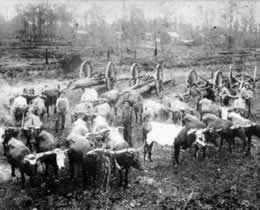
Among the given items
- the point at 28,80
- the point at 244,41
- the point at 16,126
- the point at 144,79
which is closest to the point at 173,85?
the point at 144,79

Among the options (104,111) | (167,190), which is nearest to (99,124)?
(104,111)

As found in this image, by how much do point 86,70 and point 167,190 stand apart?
478 inches

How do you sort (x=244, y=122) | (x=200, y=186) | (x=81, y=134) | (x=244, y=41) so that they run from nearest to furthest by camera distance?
(x=200, y=186)
(x=81, y=134)
(x=244, y=122)
(x=244, y=41)

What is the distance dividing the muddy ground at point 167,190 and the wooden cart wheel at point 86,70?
857 centimetres

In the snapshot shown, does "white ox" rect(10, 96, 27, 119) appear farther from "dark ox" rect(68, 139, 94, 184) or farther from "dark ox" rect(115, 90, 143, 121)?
"dark ox" rect(68, 139, 94, 184)

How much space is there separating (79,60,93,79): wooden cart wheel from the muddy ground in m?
8.57

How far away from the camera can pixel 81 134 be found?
883 centimetres

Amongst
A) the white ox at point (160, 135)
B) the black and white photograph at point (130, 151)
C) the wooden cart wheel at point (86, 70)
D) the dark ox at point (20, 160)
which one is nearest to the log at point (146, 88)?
the black and white photograph at point (130, 151)

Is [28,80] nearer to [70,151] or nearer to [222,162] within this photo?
[70,151]

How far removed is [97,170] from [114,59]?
23.6 metres

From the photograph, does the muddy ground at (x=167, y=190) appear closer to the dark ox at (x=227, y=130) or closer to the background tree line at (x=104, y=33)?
the dark ox at (x=227, y=130)

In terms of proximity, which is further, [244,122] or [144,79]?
[144,79]

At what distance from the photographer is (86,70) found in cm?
1856

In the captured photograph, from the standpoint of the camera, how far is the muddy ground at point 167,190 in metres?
7.15
